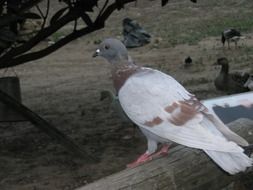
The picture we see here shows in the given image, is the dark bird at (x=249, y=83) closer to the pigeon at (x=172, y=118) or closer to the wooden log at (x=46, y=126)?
the wooden log at (x=46, y=126)

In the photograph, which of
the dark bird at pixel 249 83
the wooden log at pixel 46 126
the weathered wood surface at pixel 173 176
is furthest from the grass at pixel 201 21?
the weathered wood surface at pixel 173 176

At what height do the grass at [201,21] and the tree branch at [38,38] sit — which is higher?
the tree branch at [38,38]

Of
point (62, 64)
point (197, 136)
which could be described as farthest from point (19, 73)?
point (197, 136)

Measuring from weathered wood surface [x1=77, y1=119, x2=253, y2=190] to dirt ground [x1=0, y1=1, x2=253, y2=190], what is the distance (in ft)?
7.16

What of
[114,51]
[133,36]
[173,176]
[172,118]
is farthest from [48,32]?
[133,36]

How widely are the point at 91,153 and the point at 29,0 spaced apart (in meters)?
1.44

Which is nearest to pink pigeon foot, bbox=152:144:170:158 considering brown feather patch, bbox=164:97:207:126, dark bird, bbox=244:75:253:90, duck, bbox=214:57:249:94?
brown feather patch, bbox=164:97:207:126

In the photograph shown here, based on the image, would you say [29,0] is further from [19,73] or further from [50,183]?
[19,73]

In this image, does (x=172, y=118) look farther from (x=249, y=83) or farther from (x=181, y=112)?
(x=249, y=83)

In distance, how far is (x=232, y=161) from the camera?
2.63 m

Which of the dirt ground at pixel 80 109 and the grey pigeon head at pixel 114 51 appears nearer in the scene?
the grey pigeon head at pixel 114 51

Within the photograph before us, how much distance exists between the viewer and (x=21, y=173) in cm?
557

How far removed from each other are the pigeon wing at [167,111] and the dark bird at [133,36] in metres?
10.2

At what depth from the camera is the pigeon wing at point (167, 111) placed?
272 centimetres
